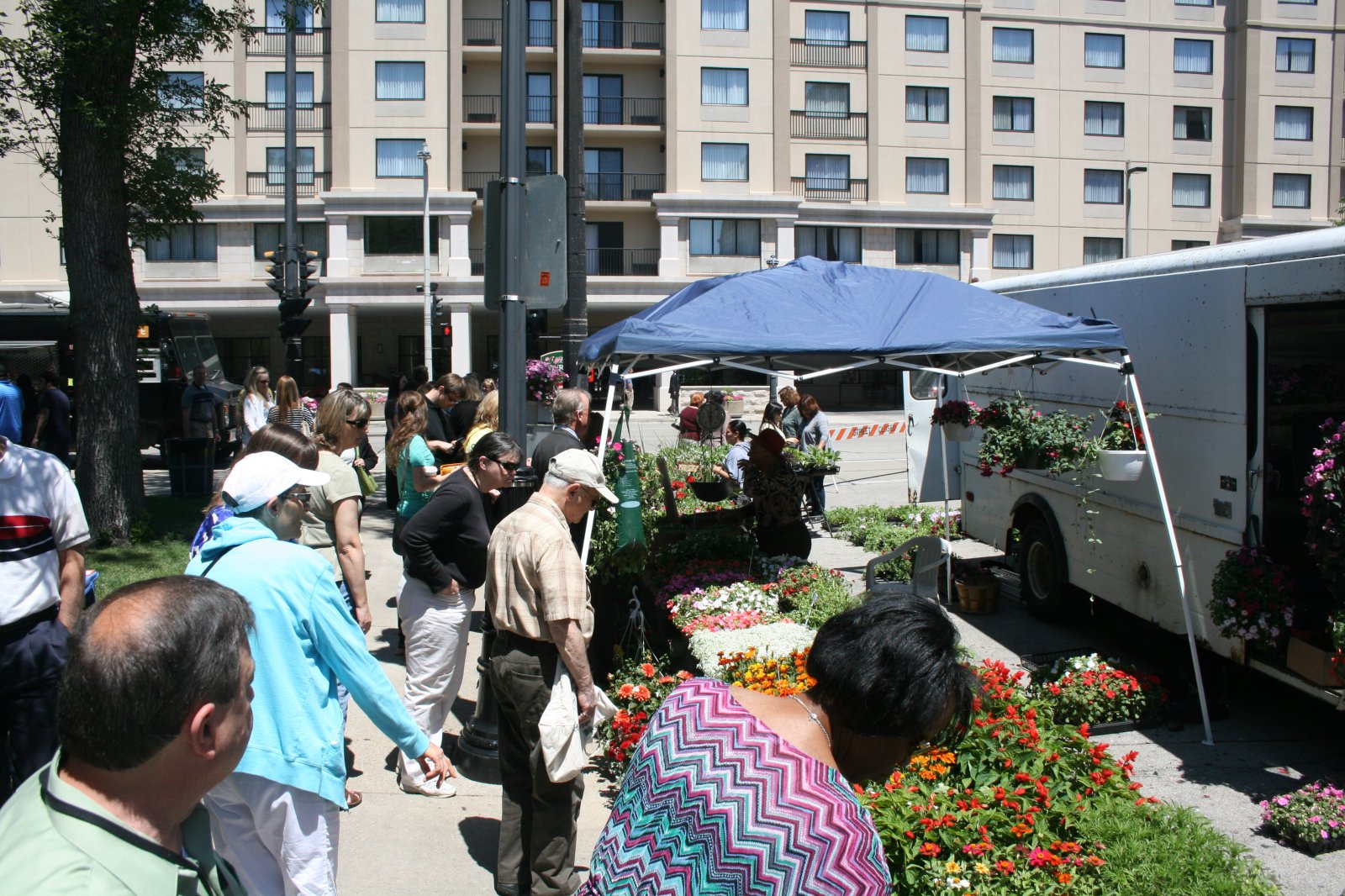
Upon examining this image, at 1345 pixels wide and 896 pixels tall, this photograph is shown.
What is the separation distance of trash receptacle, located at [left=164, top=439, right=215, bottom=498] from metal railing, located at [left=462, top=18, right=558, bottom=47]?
3147cm

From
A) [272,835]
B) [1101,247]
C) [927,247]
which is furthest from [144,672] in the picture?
[1101,247]

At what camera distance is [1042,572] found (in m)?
9.42

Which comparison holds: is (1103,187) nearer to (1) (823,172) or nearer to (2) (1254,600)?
(1) (823,172)

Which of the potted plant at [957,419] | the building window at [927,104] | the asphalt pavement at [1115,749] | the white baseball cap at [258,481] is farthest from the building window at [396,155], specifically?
the white baseball cap at [258,481]

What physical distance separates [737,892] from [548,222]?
5148mm

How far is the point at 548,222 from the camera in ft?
21.5

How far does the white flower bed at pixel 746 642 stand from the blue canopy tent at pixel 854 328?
53.4 inches

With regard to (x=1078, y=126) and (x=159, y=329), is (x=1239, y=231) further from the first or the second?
(x=159, y=329)

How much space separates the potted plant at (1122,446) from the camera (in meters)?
7.09

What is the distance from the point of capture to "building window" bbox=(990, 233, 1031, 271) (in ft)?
151

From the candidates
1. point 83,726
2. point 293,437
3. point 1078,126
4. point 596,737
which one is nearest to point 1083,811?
point 596,737

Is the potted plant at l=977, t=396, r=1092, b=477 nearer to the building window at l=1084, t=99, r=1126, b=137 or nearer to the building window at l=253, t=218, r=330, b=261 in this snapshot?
the building window at l=253, t=218, r=330, b=261

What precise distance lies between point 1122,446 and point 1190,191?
4535 cm

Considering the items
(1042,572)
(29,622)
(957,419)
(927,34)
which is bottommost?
(1042,572)
